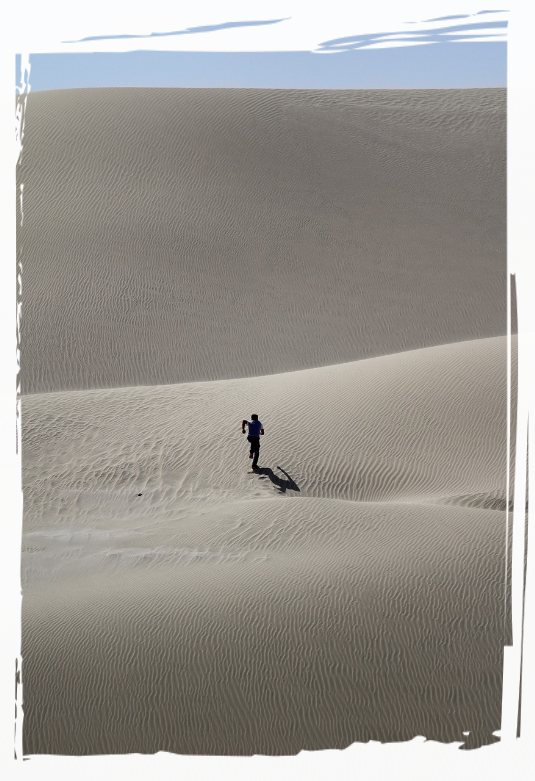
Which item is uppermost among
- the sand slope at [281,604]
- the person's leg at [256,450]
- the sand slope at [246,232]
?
the sand slope at [246,232]

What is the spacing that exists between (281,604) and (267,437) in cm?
532

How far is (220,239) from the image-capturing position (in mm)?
21078

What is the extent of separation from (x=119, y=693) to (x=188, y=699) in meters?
0.56

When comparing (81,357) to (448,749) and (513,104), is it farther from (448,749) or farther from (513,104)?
(513,104)

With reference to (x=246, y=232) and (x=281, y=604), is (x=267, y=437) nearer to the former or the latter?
(x=281, y=604)

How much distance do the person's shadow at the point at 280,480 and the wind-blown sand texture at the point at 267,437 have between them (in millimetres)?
73

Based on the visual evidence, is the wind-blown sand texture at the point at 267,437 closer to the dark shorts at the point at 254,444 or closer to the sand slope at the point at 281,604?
the sand slope at the point at 281,604


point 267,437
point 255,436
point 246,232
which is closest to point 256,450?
point 255,436

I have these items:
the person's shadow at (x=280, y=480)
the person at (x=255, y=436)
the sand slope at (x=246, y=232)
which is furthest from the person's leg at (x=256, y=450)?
the sand slope at (x=246, y=232)

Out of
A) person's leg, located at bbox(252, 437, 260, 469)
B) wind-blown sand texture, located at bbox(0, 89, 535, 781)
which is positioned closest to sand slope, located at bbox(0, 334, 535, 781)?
wind-blown sand texture, located at bbox(0, 89, 535, 781)

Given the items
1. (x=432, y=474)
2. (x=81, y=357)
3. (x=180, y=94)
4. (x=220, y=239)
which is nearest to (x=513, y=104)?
(x=180, y=94)

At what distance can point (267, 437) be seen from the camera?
12.1 meters

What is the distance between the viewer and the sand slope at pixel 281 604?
5.82 meters

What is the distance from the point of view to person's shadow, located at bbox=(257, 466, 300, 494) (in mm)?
10852
